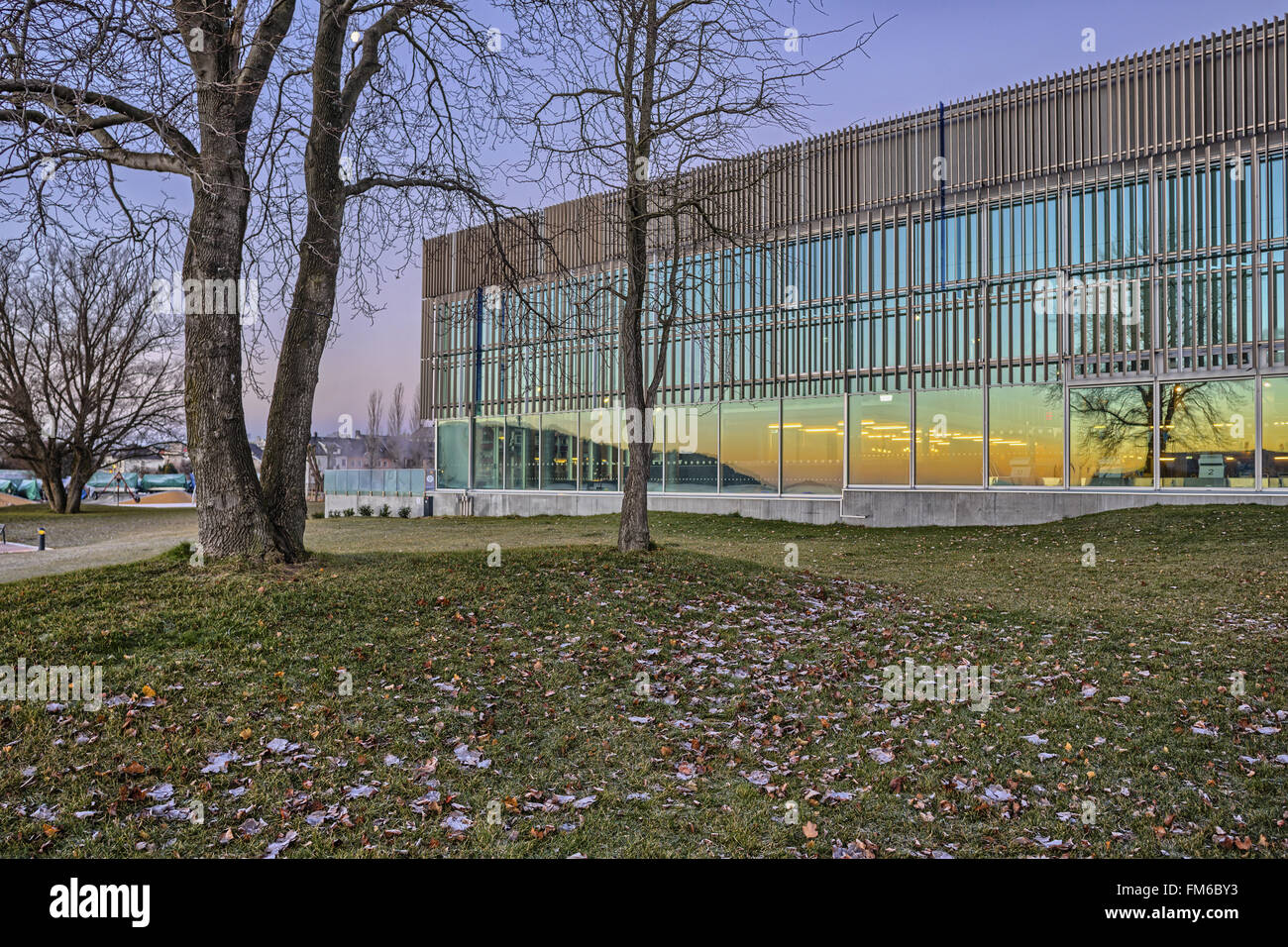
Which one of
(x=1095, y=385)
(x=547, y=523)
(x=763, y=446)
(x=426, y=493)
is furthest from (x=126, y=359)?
(x=1095, y=385)

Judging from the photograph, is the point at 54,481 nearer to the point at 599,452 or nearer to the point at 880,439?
the point at 599,452

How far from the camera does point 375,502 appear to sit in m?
42.3

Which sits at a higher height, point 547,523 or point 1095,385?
point 1095,385

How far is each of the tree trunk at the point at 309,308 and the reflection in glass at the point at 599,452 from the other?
24.1m

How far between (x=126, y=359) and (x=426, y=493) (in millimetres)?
19269

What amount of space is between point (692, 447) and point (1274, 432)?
19.0m

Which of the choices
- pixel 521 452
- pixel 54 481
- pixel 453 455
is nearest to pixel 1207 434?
pixel 521 452

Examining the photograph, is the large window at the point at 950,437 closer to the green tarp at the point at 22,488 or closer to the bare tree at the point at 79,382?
the bare tree at the point at 79,382

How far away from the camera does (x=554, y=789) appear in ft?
18.9

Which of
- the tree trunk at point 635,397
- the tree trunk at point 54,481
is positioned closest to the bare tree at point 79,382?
the tree trunk at point 54,481

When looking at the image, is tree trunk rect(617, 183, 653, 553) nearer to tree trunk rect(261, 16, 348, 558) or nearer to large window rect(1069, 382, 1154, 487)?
tree trunk rect(261, 16, 348, 558)

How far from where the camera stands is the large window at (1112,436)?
23.9 m
